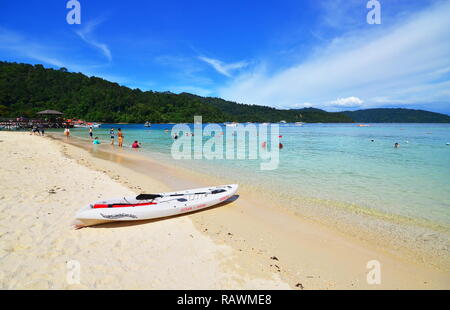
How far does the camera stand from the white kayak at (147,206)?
5355 mm

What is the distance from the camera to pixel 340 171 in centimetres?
1354

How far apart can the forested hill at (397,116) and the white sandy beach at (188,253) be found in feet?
669

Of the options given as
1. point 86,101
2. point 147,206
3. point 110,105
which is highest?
point 86,101

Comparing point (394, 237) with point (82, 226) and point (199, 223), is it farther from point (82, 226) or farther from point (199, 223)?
point (82, 226)

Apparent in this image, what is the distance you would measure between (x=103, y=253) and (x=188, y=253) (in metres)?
1.69

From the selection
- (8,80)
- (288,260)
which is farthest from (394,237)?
(8,80)

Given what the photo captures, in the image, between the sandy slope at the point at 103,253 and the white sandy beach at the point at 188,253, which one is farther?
the white sandy beach at the point at 188,253

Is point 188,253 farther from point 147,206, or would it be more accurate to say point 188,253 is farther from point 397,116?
point 397,116

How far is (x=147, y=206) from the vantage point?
5.93 meters

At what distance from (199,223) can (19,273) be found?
3673mm

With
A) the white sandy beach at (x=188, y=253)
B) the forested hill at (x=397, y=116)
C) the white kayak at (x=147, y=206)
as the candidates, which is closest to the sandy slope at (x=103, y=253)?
the white sandy beach at (x=188, y=253)

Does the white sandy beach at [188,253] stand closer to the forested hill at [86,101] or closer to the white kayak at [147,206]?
the white kayak at [147,206]

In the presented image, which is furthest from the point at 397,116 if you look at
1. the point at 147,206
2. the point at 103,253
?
the point at 103,253

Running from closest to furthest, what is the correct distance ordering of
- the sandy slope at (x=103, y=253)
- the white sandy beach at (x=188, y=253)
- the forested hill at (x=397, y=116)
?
the sandy slope at (x=103, y=253)
the white sandy beach at (x=188, y=253)
the forested hill at (x=397, y=116)
